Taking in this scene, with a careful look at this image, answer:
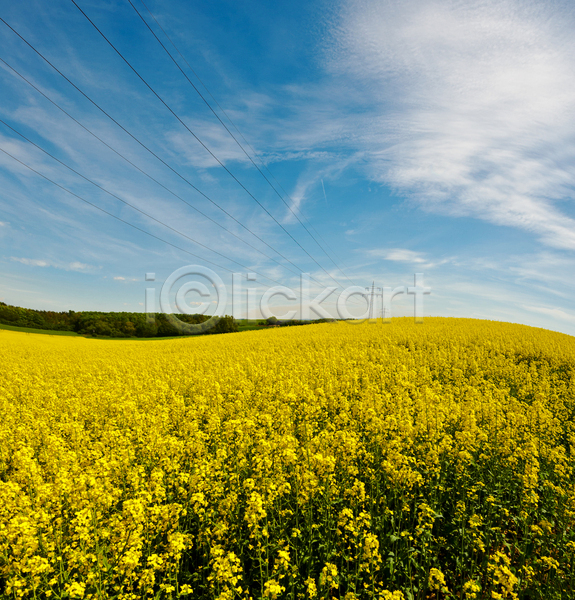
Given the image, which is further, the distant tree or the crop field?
the distant tree

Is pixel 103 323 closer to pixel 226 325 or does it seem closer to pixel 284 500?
pixel 226 325

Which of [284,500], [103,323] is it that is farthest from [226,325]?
[284,500]

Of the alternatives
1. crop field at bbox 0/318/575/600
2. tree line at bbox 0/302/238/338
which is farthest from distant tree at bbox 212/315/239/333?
crop field at bbox 0/318/575/600

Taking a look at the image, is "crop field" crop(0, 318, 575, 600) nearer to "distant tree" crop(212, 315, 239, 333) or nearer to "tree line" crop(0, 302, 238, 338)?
"distant tree" crop(212, 315, 239, 333)

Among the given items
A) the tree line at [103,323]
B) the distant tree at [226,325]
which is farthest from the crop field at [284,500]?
the tree line at [103,323]

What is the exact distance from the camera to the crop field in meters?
3.70

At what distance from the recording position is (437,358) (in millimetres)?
16641

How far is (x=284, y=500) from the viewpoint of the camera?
519 centimetres

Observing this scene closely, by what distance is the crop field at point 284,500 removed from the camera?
12.1ft

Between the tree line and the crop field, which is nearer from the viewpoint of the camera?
the crop field

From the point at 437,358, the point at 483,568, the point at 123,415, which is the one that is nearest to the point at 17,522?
the point at 123,415

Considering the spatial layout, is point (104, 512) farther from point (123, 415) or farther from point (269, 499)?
point (123, 415)


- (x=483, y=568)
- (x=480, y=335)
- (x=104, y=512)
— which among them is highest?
(x=480, y=335)

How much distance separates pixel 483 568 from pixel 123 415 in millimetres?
8853
